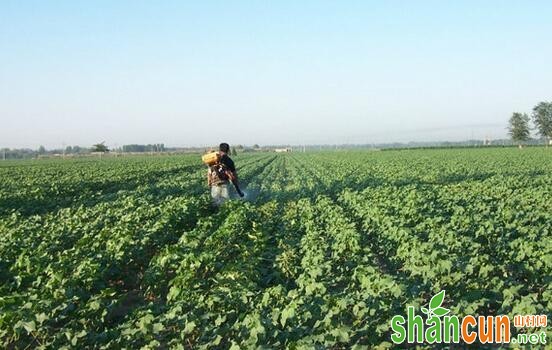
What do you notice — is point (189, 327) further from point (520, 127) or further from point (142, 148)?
point (142, 148)

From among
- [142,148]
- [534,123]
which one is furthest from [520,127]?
[142,148]

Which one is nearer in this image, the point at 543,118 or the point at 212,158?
the point at 212,158

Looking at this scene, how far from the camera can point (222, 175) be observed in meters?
13.0

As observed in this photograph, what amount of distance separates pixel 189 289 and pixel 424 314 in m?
2.80

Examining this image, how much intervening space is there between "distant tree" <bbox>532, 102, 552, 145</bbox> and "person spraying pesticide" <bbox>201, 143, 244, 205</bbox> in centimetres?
10539

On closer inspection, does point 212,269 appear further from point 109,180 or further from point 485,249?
point 109,180

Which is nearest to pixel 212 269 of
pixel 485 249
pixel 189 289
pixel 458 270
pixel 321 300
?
pixel 189 289

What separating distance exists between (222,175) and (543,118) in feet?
349

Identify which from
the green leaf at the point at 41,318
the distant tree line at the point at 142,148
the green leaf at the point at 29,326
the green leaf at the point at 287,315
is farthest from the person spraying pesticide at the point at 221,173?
the distant tree line at the point at 142,148

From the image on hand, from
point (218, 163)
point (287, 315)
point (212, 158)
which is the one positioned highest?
point (212, 158)

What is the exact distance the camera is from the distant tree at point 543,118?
101250mm

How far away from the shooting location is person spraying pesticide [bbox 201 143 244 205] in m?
12.7
